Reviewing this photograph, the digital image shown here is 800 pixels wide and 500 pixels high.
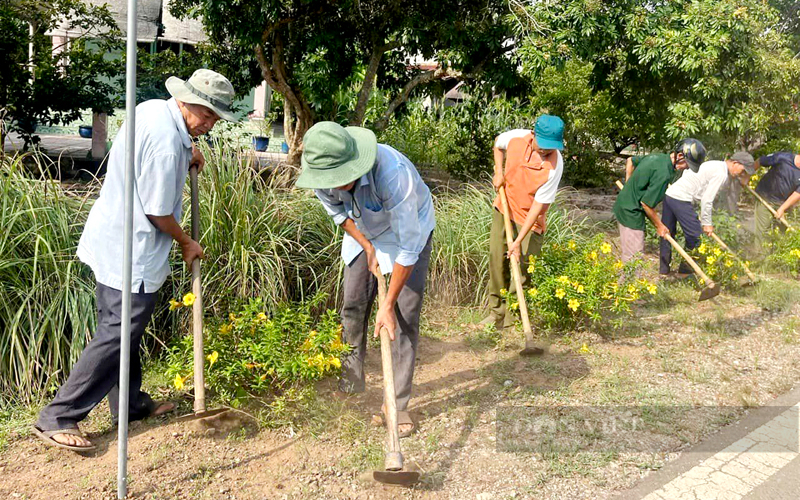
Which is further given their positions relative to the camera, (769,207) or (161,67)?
(161,67)

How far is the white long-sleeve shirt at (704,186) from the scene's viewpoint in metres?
7.31

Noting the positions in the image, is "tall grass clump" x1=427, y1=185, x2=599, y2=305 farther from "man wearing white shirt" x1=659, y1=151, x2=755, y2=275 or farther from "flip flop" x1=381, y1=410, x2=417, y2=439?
"flip flop" x1=381, y1=410, x2=417, y2=439

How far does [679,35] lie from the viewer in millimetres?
7461

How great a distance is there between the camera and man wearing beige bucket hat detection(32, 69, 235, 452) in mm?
3438

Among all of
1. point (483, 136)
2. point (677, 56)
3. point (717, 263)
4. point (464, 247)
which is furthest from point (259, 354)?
point (483, 136)

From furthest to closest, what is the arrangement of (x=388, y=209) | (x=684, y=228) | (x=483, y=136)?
(x=483, y=136) < (x=684, y=228) < (x=388, y=209)

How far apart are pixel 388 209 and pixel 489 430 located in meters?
1.47

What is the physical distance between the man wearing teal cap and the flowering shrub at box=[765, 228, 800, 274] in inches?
144

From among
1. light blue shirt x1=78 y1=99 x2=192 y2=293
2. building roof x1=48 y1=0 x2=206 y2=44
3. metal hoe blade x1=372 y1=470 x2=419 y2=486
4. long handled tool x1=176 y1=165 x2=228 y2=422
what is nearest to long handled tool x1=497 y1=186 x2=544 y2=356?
metal hoe blade x1=372 y1=470 x2=419 y2=486

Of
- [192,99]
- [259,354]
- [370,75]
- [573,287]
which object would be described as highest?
[370,75]

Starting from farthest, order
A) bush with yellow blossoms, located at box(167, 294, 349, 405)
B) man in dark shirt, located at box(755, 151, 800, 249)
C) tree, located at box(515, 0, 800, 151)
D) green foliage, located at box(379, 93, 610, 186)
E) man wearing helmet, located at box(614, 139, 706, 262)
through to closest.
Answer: green foliage, located at box(379, 93, 610, 186)
man in dark shirt, located at box(755, 151, 800, 249)
tree, located at box(515, 0, 800, 151)
man wearing helmet, located at box(614, 139, 706, 262)
bush with yellow blossoms, located at box(167, 294, 349, 405)

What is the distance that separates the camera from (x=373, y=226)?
13.1ft

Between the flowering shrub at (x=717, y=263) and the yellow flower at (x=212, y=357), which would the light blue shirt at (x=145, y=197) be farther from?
the flowering shrub at (x=717, y=263)

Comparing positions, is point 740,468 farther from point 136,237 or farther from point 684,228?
point 684,228
